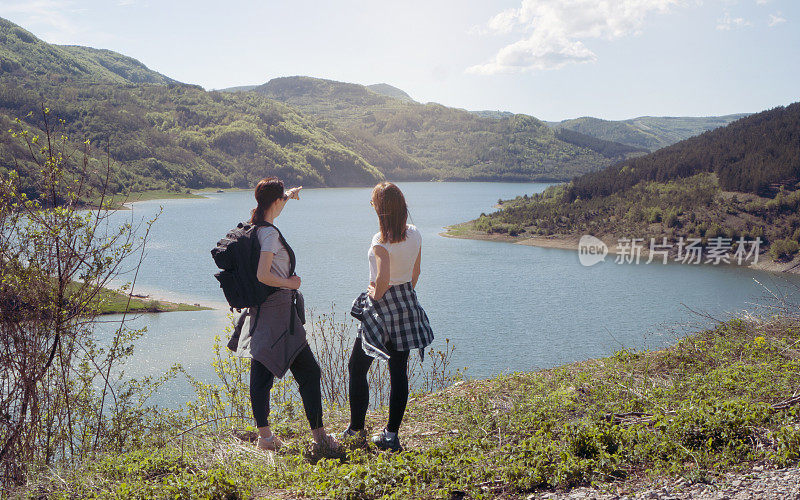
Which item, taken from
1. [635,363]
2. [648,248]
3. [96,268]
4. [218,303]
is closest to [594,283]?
[648,248]

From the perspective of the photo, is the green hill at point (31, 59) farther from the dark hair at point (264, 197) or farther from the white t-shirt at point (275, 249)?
the white t-shirt at point (275, 249)

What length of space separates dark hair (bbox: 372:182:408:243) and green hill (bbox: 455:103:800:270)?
4174cm

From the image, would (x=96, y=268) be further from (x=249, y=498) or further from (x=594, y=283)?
(x=594, y=283)

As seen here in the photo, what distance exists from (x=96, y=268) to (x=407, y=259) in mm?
2805

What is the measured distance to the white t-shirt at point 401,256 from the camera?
10.7 feet

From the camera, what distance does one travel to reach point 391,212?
10.5ft

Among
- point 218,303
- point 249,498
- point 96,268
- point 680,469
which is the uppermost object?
point 96,268

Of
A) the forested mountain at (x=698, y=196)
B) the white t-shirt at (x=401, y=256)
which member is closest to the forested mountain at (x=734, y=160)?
the forested mountain at (x=698, y=196)

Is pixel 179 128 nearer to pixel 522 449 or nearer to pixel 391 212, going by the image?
pixel 391 212

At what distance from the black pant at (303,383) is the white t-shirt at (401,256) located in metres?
0.68

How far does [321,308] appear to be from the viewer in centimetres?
2359

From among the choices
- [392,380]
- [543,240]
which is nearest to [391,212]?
[392,380]

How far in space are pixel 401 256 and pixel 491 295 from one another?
24898mm

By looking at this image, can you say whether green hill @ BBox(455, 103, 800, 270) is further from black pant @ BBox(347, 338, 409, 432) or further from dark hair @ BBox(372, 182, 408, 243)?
dark hair @ BBox(372, 182, 408, 243)
